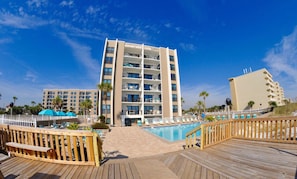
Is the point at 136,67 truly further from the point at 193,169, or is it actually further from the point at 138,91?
the point at 193,169

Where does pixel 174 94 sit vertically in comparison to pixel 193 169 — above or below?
above

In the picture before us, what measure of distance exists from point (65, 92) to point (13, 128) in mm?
85900

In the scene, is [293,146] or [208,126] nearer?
[293,146]

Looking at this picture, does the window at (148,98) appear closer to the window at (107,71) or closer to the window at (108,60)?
the window at (107,71)

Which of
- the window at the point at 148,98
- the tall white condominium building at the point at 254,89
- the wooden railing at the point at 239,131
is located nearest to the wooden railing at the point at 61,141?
the wooden railing at the point at 239,131

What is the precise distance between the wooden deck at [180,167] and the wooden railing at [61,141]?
164 mm

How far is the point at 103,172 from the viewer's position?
9.96 ft

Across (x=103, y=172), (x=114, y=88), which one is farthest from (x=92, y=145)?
(x=114, y=88)

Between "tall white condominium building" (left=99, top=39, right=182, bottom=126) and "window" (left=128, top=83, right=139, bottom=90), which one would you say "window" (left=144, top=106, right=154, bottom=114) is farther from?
"window" (left=128, top=83, right=139, bottom=90)

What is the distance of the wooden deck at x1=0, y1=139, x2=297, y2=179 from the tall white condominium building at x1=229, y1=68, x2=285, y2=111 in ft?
164

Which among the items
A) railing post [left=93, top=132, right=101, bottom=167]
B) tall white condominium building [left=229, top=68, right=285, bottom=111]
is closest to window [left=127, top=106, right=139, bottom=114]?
railing post [left=93, top=132, right=101, bottom=167]

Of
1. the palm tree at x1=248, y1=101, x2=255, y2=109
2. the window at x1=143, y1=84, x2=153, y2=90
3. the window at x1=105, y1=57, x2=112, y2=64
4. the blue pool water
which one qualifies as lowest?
the blue pool water

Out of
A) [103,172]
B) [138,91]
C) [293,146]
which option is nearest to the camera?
[103,172]

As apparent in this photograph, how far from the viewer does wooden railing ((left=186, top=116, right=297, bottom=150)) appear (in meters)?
5.09
